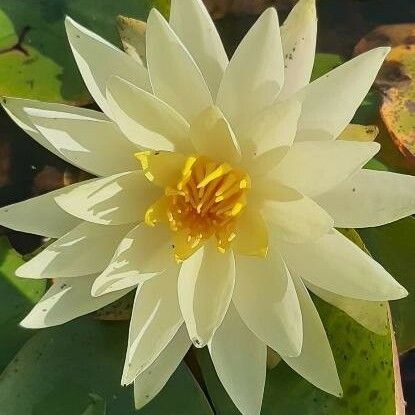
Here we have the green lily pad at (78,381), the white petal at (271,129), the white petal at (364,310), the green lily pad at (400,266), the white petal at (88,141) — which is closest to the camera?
the white petal at (271,129)

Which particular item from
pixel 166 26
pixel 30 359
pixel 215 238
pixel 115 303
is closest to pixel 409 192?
pixel 215 238

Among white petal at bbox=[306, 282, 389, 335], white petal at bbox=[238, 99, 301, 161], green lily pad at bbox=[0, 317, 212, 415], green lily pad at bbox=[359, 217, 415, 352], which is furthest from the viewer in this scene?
green lily pad at bbox=[359, 217, 415, 352]

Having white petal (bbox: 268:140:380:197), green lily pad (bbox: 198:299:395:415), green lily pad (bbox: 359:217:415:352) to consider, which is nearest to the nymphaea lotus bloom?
white petal (bbox: 268:140:380:197)

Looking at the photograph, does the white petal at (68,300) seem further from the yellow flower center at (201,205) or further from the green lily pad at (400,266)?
the green lily pad at (400,266)

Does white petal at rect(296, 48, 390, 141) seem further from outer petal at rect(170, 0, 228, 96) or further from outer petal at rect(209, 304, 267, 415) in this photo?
outer petal at rect(209, 304, 267, 415)

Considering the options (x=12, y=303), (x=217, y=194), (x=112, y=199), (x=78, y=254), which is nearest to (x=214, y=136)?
(x=217, y=194)

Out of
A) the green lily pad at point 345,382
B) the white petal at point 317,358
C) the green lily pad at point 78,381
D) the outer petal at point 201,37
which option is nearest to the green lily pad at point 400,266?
the green lily pad at point 345,382
